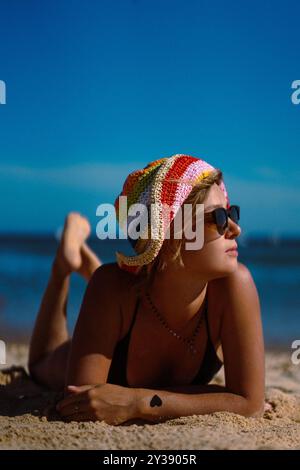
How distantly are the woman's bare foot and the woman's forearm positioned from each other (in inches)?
67.4

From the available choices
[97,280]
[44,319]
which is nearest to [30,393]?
[44,319]

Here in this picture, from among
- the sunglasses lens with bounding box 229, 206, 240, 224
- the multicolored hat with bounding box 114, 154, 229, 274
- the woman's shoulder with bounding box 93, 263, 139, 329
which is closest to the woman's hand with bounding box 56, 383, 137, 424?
the woman's shoulder with bounding box 93, 263, 139, 329

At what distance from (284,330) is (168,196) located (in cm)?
499

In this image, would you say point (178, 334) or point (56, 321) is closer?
point (178, 334)

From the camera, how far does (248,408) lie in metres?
2.96

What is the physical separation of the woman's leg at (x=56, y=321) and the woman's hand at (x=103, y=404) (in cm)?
112

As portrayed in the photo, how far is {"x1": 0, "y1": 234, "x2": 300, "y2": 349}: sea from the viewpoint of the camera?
24.8 feet

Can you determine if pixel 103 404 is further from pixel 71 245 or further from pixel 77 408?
pixel 71 245

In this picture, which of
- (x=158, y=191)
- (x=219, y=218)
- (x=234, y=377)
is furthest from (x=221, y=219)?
(x=234, y=377)

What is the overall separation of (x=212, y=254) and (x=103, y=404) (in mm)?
845

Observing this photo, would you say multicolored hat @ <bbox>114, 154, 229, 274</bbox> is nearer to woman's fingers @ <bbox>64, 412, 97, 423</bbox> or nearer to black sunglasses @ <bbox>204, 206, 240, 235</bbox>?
black sunglasses @ <bbox>204, 206, 240, 235</bbox>

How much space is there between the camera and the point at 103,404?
9.09ft

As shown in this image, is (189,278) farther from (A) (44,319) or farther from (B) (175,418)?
(A) (44,319)
